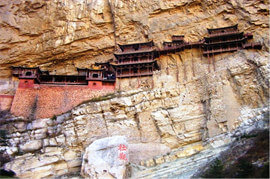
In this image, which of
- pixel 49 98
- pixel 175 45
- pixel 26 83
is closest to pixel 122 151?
pixel 49 98

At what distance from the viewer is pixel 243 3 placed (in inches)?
1183

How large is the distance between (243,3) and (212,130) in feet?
50.3

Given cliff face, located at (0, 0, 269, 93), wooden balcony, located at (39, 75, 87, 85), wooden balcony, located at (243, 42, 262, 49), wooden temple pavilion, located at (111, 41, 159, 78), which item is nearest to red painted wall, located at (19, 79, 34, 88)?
wooden balcony, located at (39, 75, 87, 85)

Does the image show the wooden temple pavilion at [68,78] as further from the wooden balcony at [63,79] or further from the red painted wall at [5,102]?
the red painted wall at [5,102]

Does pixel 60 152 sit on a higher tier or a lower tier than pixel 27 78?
lower

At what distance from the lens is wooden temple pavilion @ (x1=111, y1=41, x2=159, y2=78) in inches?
1155

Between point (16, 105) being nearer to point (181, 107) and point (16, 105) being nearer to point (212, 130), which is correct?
point (181, 107)

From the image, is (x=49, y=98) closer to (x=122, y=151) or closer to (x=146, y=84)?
(x=146, y=84)

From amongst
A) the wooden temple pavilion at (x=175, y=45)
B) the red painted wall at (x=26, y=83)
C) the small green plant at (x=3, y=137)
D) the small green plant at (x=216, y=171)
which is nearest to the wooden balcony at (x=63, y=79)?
→ the red painted wall at (x=26, y=83)

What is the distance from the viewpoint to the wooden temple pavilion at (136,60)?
29.3 m

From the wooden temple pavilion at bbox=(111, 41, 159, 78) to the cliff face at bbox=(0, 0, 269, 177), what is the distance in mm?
1015

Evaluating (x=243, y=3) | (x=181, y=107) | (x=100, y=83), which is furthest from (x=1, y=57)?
(x=243, y=3)

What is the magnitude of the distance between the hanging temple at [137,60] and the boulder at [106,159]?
824cm

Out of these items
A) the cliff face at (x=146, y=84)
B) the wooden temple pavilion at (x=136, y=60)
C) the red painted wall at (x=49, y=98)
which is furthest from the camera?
the wooden temple pavilion at (x=136, y=60)
